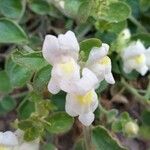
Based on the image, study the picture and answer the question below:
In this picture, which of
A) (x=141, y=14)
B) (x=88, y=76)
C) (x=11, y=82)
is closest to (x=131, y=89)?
(x=141, y=14)

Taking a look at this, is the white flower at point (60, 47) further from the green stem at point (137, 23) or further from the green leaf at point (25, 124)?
the green stem at point (137, 23)

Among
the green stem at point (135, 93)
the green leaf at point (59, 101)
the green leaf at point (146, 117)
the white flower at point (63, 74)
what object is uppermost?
the white flower at point (63, 74)

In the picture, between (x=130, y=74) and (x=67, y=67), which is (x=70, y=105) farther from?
(x=130, y=74)

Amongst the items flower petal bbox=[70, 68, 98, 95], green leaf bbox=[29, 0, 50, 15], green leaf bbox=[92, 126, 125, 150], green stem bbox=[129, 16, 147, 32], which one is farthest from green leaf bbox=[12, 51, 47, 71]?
green stem bbox=[129, 16, 147, 32]

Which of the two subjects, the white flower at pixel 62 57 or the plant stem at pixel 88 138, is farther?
the plant stem at pixel 88 138

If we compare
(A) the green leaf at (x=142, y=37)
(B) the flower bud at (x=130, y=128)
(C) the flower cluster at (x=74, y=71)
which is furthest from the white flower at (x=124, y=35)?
(C) the flower cluster at (x=74, y=71)

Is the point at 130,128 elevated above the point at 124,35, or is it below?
below

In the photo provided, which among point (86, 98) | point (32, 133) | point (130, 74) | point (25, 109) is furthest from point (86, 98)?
point (130, 74)
